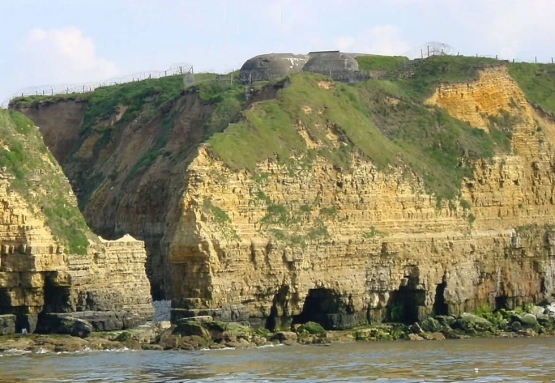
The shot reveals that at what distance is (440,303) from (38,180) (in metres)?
21.8

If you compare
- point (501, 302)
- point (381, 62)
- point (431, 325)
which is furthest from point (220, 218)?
point (381, 62)

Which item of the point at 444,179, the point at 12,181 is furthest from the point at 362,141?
the point at 12,181

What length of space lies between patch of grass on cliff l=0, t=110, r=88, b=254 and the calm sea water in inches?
206

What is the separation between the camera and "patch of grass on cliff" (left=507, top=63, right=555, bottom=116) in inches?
3425

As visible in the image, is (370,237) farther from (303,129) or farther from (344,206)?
(303,129)

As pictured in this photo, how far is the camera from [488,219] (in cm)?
7912

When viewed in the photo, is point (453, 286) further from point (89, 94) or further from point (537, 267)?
point (89, 94)

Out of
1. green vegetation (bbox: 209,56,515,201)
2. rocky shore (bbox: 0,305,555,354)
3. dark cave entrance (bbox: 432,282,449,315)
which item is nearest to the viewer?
rocky shore (bbox: 0,305,555,354)

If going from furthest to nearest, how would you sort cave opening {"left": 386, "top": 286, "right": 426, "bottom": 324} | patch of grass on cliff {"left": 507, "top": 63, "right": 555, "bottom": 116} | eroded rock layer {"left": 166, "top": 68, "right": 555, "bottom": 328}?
1. patch of grass on cliff {"left": 507, "top": 63, "right": 555, "bottom": 116}
2. cave opening {"left": 386, "top": 286, "right": 426, "bottom": 324}
3. eroded rock layer {"left": 166, "top": 68, "right": 555, "bottom": 328}

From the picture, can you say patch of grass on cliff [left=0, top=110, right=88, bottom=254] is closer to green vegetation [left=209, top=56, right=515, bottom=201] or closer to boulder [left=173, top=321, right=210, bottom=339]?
boulder [left=173, top=321, right=210, bottom=339]

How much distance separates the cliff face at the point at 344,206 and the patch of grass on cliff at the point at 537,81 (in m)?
1.32

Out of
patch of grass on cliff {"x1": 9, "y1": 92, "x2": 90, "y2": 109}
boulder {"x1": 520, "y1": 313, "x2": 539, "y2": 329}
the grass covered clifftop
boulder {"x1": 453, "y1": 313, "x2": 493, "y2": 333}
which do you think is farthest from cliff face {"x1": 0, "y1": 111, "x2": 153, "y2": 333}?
patch of grass on cliff {"x1": 9, "y1": 92, "x2": 90, "y2": 109}

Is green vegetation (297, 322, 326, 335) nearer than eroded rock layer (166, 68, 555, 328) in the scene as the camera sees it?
No

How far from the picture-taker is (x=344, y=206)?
240ft
